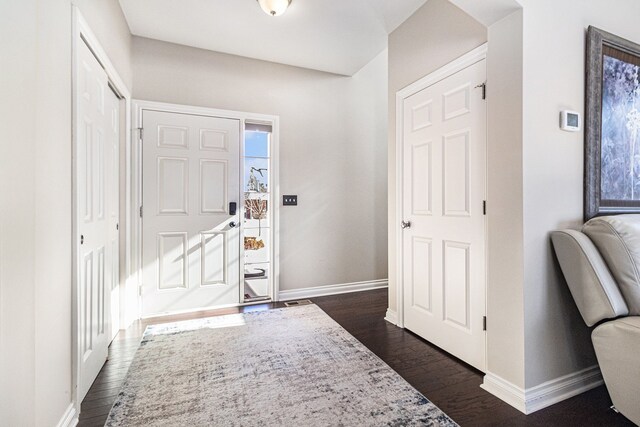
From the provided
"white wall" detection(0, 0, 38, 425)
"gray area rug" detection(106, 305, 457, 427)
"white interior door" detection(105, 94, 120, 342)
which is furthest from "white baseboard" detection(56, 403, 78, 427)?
"white interior door" detection(105, 94, 120, 342)

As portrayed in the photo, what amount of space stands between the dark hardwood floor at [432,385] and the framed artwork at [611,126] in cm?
106

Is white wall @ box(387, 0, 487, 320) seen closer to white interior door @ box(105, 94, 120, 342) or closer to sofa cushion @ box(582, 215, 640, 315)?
sofa cushion @ box(582, 215, 640, 315)

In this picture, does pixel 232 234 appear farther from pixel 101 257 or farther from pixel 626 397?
pixel 626 397

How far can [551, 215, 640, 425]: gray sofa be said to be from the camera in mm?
1409

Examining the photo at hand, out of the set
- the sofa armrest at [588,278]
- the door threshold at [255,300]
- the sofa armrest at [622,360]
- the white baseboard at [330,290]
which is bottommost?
the door threshold at [255,300]

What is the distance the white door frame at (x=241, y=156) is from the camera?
2.95 m

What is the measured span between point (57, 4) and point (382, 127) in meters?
3.26

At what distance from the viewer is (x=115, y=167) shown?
2.53 m

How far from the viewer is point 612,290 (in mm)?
1528

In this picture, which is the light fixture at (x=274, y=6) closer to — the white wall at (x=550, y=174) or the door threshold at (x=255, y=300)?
the white wall at (x=550, y=174)

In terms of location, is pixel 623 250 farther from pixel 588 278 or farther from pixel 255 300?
pixel 255 300

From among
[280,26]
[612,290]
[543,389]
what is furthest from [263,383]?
[280,26]

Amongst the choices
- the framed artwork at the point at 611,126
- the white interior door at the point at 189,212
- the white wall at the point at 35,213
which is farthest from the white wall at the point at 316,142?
the framed artwork at the point at 611,126

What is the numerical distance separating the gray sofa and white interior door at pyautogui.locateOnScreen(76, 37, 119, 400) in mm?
2567
